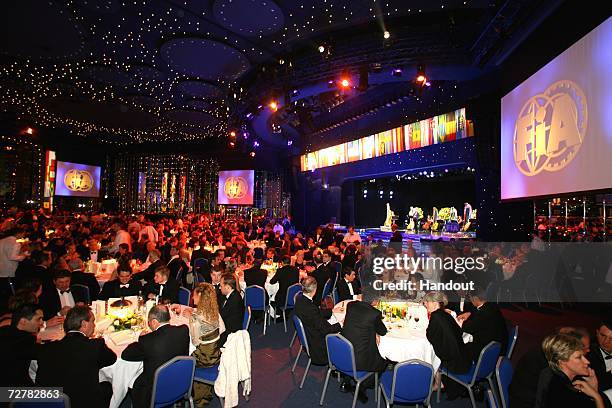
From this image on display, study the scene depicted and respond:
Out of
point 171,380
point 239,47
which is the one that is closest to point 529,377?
point 171,380

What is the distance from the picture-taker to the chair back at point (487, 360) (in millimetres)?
3529

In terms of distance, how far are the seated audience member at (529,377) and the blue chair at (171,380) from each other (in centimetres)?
272

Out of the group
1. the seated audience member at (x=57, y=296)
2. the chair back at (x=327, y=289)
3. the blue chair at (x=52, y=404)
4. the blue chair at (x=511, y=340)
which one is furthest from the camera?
the chair back at (x=327, y=289)

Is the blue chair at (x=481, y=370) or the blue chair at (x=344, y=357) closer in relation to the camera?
the blue chair at (x=481, y=370)

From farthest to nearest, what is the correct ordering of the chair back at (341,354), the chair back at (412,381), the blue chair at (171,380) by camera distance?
the chair back at (341,354) < the chair back at (412,381) < the blue chair at (171,380)

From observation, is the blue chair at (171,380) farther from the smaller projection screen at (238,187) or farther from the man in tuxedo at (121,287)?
the smaller projection screen at (238,187)

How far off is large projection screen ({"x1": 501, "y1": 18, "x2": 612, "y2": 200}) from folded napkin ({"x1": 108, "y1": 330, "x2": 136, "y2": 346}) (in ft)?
20.1

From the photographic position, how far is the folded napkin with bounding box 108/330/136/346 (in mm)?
3511

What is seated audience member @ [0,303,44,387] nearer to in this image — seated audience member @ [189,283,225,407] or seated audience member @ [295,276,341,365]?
seated audience member @ [189,283,225,407]

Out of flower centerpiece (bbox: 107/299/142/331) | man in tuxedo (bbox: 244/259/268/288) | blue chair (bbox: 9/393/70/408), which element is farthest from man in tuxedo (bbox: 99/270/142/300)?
blue chair (bbox: 9/393/70/408)

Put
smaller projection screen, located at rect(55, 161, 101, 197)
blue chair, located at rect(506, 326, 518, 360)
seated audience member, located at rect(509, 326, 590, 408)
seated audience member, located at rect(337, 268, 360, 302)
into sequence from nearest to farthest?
seated audience member, located at rect(509, 326, 590, 408) < blue chair, located at rect(506, 326, 518, 360) < seated audience member, located at rect(337, 268, 360, 302) < smaller projection screen, located at rect(55, 161, 101, 197)

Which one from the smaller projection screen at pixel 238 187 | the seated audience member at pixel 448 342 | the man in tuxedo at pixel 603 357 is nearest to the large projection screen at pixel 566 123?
the man in tuxedo at pixel 603 357

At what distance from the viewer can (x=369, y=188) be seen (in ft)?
59.6

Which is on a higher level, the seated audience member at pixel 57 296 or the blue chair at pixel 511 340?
the seated audience member at pixel 57 296
